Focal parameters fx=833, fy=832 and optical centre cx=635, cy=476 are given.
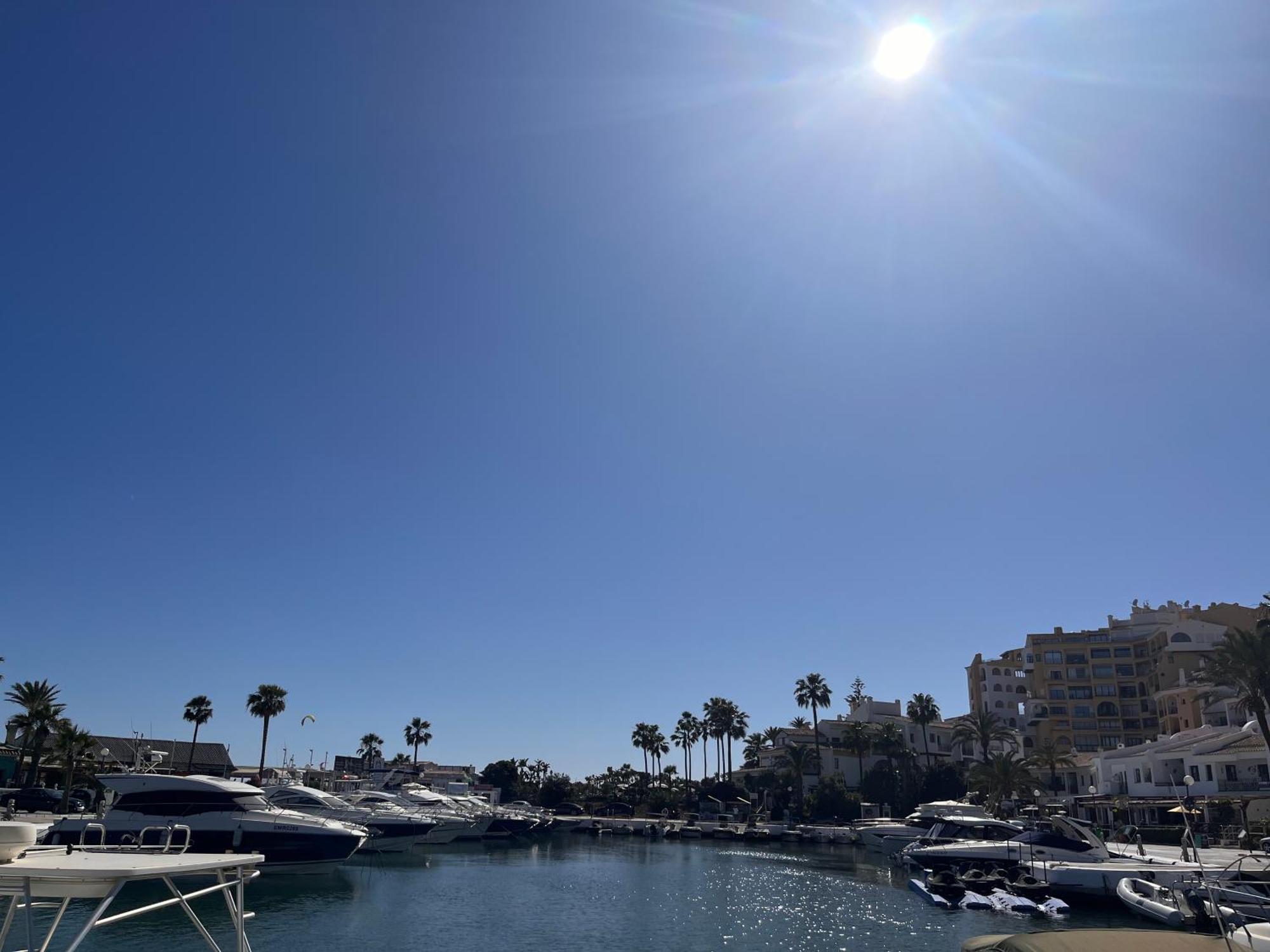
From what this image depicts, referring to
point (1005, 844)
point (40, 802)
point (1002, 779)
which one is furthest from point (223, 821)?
point (1002, 779)

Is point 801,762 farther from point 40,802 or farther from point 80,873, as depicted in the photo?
point 80,873

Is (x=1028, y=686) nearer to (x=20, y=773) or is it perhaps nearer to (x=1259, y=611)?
(x=1259, y=611)

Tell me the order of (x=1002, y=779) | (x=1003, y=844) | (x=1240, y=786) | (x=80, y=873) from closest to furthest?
1. (x=80, y=873)
2. (x=1003, y=844)
3. (x=1240, y=786)
4. (x=1002, y=779)

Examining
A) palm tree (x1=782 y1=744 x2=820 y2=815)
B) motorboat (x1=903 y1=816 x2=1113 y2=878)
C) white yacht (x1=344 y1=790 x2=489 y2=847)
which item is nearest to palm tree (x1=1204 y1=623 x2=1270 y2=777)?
motorboat (x1=903 y1=816 x2=1113 y2=878)

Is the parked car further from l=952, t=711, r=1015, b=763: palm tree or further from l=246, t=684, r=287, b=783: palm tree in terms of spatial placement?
l=952, t=711, r=1015, b=763: palm tree

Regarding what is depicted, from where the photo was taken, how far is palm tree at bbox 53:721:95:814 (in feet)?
225

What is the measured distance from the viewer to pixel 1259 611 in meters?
104

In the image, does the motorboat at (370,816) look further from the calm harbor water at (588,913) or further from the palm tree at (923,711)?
the palm tree at (923,711)

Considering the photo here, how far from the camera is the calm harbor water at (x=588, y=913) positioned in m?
28.5

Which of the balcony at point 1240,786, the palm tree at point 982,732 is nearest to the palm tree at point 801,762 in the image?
the palm tree at point 982,732

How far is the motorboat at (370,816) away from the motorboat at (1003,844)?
3429 centimetres

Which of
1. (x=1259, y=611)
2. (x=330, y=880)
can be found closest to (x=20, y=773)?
(x=330, y=880)

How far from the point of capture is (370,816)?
5744 cm

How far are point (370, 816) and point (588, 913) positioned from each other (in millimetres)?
28063
